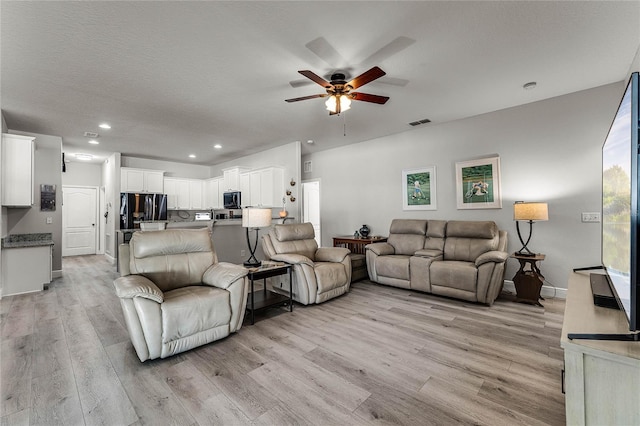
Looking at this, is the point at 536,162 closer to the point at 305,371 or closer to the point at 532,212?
the point at 532,212

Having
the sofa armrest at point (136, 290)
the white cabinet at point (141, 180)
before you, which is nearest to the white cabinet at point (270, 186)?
the white cabinet at point (141, 180)

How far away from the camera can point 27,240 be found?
4.74 meters

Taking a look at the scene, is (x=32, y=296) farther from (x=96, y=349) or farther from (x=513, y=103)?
(x=513, y=103)

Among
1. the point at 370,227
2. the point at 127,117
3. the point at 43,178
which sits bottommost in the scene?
the point at 370,227

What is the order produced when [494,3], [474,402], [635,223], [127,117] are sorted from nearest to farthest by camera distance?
[635,223] < [474,402] < [494,3] < [127,117]

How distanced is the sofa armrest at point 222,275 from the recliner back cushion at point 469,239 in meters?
3.08

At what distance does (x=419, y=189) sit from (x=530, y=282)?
86.3 inches

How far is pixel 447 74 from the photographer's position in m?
3.02

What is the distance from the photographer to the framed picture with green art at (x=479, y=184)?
416cm

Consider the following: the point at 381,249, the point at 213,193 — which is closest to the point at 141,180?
the point at 213,193

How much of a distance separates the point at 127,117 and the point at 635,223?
5.48 metres

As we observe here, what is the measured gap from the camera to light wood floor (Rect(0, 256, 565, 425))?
164 cm

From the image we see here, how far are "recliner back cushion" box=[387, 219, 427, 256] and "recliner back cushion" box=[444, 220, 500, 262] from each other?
0.41 meters

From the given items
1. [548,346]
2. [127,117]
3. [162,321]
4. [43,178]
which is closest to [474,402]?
[548,346]
